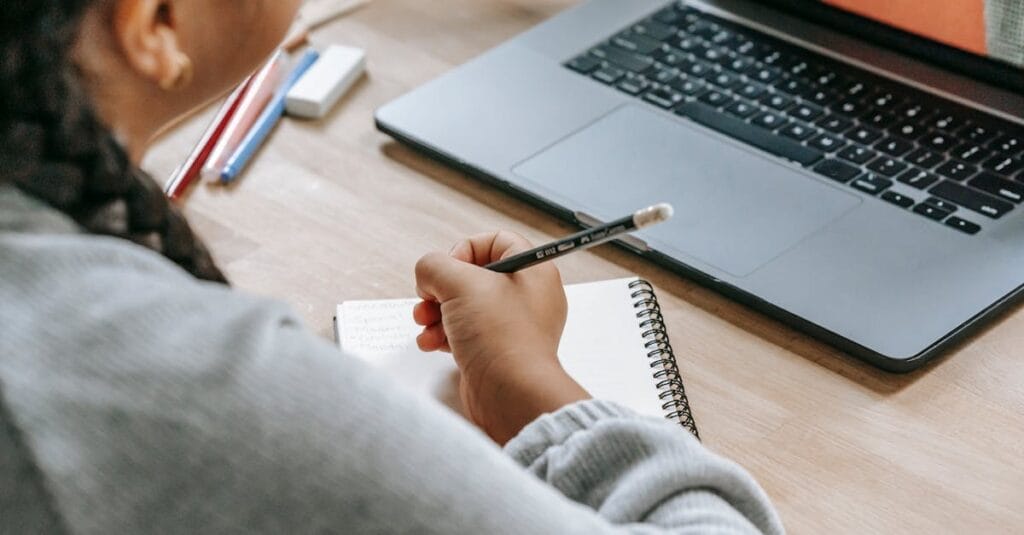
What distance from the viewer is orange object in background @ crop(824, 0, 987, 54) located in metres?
1.08

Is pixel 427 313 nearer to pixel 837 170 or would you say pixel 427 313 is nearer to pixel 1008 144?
pixel 837 170

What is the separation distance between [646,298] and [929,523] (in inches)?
9.1

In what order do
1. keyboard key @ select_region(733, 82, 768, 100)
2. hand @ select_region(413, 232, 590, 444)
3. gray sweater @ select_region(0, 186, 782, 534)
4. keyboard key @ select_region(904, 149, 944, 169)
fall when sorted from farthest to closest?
keyboard key @ select_region(733, 82, 768, 100) → keyboard key @ select_region(904, 149, 944, 169) → hand @ select_region(413, 232, 590, 444) → gray sweater @ select_region(0, 186, 782, 534)

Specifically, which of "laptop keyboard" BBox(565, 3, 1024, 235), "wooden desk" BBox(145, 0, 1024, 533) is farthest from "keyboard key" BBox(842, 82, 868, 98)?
"wooden desk" BBox(145, 0, 1024, 533)

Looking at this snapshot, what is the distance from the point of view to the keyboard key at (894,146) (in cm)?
98

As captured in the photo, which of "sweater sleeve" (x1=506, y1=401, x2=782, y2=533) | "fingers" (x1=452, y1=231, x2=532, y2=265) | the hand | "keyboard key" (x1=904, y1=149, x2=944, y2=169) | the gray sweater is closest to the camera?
the gray sweater

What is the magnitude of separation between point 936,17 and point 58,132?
779mm

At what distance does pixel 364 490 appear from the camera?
50 centimetres

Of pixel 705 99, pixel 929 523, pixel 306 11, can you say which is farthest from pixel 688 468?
pixel 306 11

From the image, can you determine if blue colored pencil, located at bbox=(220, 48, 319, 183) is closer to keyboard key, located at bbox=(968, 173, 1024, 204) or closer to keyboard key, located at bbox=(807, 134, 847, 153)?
keyboard key, located at bbox=(807, 134, 847, 153)

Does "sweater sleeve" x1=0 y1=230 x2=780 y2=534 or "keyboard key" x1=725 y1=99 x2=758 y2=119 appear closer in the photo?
"sweater sleeve" x1=0 y1=230 x2=780 y2=534

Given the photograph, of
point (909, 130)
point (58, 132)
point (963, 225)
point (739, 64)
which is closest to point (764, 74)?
point (739, 64)

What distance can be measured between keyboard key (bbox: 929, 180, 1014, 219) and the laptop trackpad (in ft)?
0.20

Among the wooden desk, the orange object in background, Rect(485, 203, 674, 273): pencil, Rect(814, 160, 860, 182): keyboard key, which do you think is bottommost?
the wooden desk
